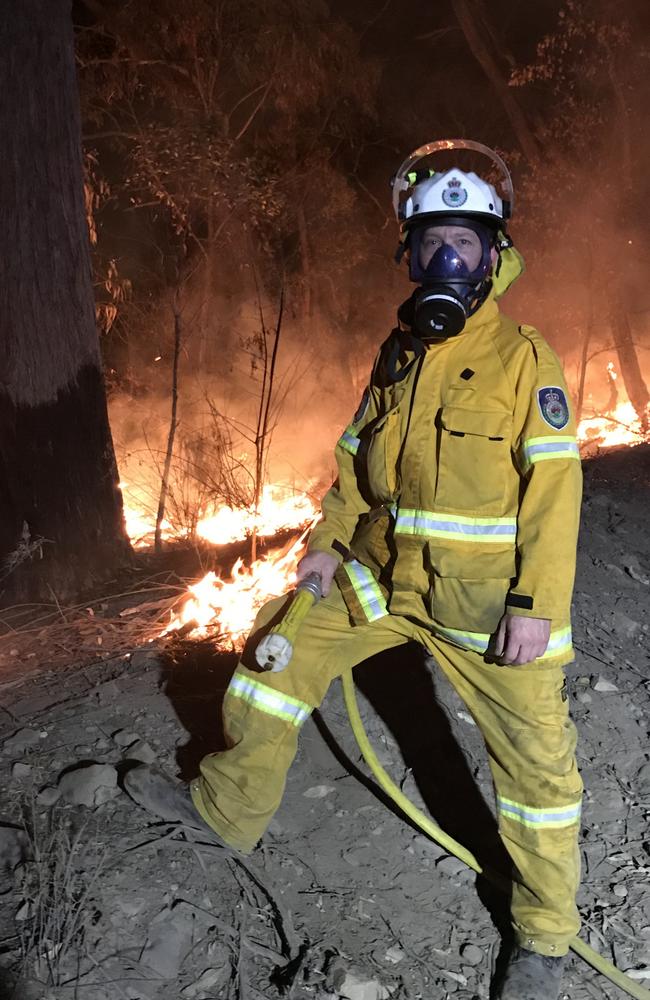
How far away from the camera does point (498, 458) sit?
Answer: 99.0 inches

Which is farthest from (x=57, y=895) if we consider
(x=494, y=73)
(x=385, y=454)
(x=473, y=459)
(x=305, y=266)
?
(x=305, y=266)

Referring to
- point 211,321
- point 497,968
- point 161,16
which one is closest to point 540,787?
point 497,968

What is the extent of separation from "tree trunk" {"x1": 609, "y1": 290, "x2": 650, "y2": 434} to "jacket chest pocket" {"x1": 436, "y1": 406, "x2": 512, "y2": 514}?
510 inches

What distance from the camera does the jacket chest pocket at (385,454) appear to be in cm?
269

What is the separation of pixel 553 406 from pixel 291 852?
5.77 ft

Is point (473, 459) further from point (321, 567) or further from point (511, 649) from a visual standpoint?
point (321, 567)

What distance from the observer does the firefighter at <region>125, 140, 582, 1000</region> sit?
2.46m

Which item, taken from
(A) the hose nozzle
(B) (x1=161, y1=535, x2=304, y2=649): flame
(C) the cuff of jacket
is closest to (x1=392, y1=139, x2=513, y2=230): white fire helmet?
(C) the cuff of jacket

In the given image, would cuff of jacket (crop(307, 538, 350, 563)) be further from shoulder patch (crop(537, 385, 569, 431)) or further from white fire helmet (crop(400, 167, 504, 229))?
white fire helmet (crop(400, 167, 504, 229))

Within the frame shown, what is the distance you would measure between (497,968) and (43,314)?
447 centimetres

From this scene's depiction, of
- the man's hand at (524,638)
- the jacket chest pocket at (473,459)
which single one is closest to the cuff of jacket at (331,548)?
the jacket chest pocket at (473,459)

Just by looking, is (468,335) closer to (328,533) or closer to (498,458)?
(498,458)

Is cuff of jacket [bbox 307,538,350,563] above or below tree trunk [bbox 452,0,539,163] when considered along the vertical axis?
below

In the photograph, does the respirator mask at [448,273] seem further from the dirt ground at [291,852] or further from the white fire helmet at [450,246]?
the dirt ground at [291,852]
